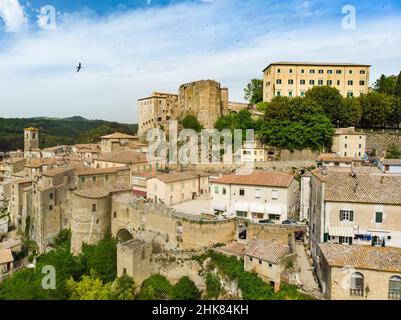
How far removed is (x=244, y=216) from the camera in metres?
26.4

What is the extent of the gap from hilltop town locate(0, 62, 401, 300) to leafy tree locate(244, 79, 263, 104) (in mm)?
12884

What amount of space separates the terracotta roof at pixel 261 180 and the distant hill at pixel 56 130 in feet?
205

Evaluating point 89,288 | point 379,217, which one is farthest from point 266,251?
point 89,288

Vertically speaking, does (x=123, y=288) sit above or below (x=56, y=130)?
below

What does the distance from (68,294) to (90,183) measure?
1243 cm

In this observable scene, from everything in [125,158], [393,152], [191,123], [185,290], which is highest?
[191,123]

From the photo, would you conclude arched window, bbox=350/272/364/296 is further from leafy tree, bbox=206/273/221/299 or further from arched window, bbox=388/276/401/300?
leafy tree, bbox=206/273/221/299

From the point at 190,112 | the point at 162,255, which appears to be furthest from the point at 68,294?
the point at 190,112

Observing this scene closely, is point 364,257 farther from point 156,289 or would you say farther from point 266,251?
point 156,289

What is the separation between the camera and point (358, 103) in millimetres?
48969

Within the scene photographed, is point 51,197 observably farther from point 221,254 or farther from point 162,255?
point 221,254

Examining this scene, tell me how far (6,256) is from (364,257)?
3077 centimetres

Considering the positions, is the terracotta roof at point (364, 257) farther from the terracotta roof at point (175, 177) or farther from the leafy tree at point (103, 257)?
the terracotta roof at point (175, 177)

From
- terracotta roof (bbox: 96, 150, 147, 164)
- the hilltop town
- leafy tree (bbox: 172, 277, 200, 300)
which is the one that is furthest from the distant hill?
leafy tree (bbox: 172, 277, 200, 300)
